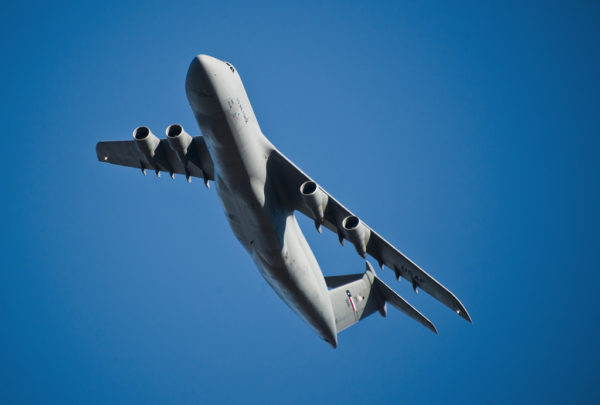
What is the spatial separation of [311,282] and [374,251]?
86.3 inches

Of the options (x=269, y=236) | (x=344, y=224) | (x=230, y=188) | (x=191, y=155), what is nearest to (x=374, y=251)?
(x=344, y=224)

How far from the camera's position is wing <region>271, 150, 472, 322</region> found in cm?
1358

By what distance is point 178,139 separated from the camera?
1412 centimetres

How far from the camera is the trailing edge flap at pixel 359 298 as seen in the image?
20.4m

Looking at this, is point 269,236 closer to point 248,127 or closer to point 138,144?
point 248,127

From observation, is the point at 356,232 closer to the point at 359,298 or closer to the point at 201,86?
the point at 201,86

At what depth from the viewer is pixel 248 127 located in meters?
13.1

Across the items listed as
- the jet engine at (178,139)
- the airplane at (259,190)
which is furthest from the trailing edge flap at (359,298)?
the jet engine at (178,139)

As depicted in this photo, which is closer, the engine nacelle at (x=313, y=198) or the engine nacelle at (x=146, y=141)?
the engine nacelle at (x=313, y=198)

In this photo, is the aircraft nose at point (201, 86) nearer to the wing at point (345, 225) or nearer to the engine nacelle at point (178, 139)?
the engine nacelle at point (178, 139)

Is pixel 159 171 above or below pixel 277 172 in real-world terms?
above

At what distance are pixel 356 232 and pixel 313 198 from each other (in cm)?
147

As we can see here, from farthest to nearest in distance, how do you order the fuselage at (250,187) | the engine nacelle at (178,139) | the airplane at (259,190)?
1. the engine nacelle at (178,139)
2. the airplane at (259,190)
3. the fuselage at (250,187)

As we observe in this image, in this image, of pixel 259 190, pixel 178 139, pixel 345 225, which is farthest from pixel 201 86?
pixel 345 225
